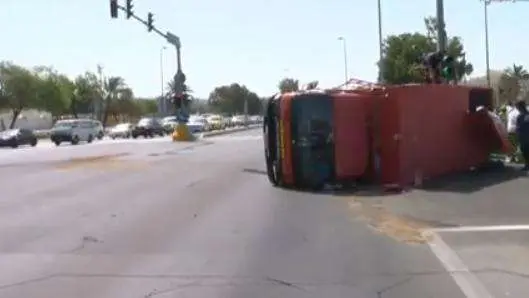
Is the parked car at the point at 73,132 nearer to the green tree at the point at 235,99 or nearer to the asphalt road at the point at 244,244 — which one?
the asphalt road at the point at 244,244

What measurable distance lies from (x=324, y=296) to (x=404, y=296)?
2.35 feet

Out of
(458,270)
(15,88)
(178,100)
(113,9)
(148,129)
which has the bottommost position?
(458,270)

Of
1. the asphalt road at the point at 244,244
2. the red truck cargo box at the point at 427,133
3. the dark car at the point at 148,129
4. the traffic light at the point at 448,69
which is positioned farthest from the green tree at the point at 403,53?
the asphalt road at the point at 244,244

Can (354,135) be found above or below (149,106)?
below

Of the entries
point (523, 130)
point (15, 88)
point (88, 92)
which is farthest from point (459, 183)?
point (88, 92)

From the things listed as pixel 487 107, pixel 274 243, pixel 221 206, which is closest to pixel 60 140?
pixel 487 107

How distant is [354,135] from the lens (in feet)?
60.8

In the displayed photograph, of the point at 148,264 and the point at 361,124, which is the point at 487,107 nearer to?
the point at 361,124

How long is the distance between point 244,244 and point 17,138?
174 feet

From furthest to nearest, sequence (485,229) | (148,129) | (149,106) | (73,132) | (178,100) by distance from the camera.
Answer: (149,106) < (148,129) < (73,132) < (178,100) < (485,229)

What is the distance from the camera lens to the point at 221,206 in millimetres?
15547

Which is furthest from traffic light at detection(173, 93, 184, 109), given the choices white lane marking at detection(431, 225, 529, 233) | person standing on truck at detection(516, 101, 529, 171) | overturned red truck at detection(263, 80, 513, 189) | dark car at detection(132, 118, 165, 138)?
white lane marking at detection(431, 225, 529, 233)

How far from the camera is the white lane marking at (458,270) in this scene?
808 cm

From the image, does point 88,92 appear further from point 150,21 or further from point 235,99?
point 150,21
